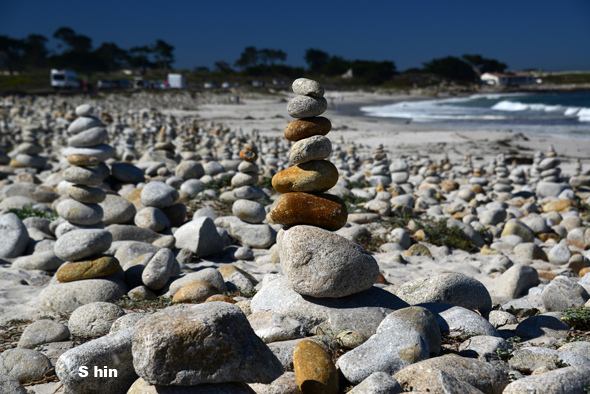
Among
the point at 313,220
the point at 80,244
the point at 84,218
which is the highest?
the point at 313,220

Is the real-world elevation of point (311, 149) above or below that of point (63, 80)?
below

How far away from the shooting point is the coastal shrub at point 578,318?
4023mm

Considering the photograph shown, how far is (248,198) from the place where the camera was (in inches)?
337

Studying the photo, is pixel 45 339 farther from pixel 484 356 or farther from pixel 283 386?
pixel 484 356

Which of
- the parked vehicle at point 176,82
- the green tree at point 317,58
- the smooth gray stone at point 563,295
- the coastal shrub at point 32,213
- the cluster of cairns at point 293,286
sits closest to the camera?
the cluster of cairns at point 293,286

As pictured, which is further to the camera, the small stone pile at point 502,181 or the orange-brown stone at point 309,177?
the small stone pile at point 502,181

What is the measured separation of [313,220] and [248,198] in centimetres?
450

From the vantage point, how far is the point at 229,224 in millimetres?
7695

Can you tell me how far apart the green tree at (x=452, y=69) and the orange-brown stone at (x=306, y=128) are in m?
105

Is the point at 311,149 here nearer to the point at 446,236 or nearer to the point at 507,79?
the point at 446,236

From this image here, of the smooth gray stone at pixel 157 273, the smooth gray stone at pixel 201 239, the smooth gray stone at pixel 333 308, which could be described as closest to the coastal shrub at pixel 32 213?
the smooth gray stone at pixel 201 239

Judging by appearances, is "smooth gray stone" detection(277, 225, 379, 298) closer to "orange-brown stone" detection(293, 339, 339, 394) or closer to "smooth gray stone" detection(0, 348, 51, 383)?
"orange-brown stone" detection(293, 339, 339, 394)

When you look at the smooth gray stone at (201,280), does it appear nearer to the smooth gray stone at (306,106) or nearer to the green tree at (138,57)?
the smooth gray stone at (306,106)

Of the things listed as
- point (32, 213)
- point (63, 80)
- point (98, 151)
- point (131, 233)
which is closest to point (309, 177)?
point (131, 233)
